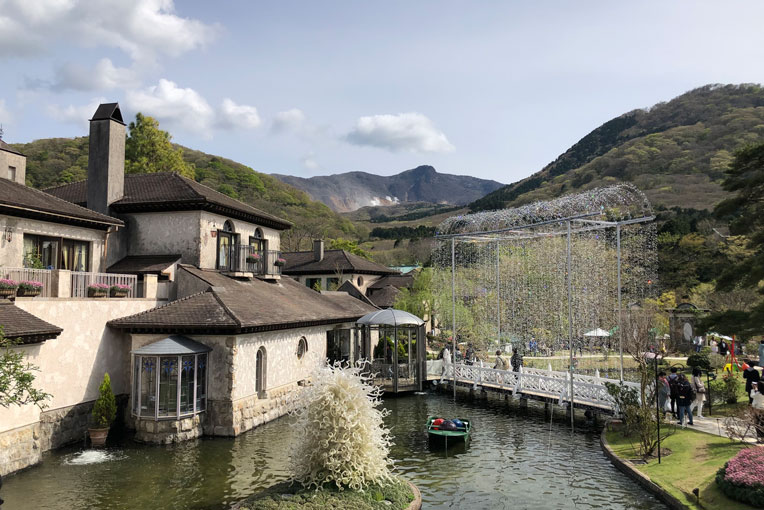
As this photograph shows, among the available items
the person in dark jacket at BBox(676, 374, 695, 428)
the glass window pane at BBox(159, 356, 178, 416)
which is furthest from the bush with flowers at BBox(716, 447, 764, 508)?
the glass window pane at BBox(159, 356, 178, 416)

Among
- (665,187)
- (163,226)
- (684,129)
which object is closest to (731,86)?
(684,129)

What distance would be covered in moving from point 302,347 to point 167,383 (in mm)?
7997

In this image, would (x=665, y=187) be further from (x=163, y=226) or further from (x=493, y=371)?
(x=163, y=226)

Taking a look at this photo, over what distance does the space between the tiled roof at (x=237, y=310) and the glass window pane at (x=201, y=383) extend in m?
1.18

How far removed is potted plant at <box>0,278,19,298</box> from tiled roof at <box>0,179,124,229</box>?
10.7 feet

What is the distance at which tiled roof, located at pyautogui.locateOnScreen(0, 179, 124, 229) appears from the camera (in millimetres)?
17828

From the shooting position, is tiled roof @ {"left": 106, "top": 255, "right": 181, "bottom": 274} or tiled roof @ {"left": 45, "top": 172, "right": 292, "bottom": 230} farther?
tiled roof @ {"left": 45, "top": 172, "right": 292, "bottom": 230}

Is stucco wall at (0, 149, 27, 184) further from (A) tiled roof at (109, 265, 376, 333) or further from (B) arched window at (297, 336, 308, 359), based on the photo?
(B) arched window at (297, 336, 308, 359)

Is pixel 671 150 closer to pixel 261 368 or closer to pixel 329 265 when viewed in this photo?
pixel 329 265

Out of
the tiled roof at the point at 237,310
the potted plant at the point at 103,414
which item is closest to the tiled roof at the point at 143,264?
the tiled roof at the point at 237,310

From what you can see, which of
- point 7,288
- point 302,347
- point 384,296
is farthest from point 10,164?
point 384,296

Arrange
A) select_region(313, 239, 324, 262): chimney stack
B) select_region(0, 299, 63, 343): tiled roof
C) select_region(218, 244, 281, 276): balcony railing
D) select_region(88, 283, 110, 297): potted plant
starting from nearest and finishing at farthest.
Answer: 1. select_region(0, 299, 63, 343): tiled roof
2. select_region(88, 283, 110, 297): potted plant
3. select_region(218, 244, 281, 276): balcony railing
4. select_region(313, 239, 324, 262): chimney stack

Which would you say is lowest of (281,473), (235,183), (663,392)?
(281,473)

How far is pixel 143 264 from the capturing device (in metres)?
23.7
